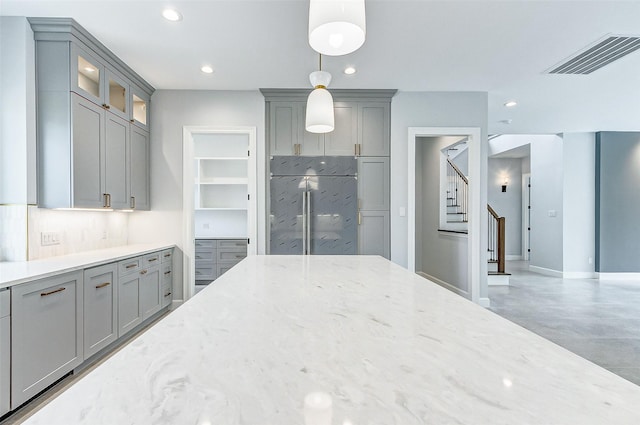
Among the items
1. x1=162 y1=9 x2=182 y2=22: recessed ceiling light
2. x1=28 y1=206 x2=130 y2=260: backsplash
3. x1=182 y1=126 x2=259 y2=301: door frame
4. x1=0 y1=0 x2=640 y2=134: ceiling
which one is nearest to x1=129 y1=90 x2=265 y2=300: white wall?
x1=182 y1=126 x2=259 y2=301: door frame

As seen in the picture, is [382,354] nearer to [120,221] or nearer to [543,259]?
[120,221]

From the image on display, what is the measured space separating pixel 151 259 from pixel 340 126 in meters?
2.71

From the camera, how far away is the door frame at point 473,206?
4258mm

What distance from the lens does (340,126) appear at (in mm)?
4238

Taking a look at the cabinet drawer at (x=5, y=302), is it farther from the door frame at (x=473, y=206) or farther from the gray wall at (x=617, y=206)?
the gray wall at (x=617, y=206)

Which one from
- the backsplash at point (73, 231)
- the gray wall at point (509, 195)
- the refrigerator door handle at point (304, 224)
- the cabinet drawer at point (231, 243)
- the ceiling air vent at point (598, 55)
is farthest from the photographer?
the gray wall at point (509, 195)

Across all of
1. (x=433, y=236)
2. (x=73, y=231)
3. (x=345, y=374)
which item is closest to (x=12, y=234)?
(x=73, y=231)

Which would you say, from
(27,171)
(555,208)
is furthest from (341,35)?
(555,208)

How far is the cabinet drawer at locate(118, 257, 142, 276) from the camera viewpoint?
3.00 metres

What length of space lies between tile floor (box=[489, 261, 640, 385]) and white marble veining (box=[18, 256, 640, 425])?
262 centimetres

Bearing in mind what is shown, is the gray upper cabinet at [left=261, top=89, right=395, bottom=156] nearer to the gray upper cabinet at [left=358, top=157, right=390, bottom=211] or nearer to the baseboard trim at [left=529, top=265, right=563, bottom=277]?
the gray upper cabinet at [left=358, top=157, right=390, bottom=211]

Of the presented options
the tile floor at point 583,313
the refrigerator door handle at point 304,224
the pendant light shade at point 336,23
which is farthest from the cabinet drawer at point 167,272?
the tile floor at point 583,313

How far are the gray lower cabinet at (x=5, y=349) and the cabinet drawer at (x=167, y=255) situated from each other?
2.02 m

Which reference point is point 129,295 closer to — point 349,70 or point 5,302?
point 5,302
